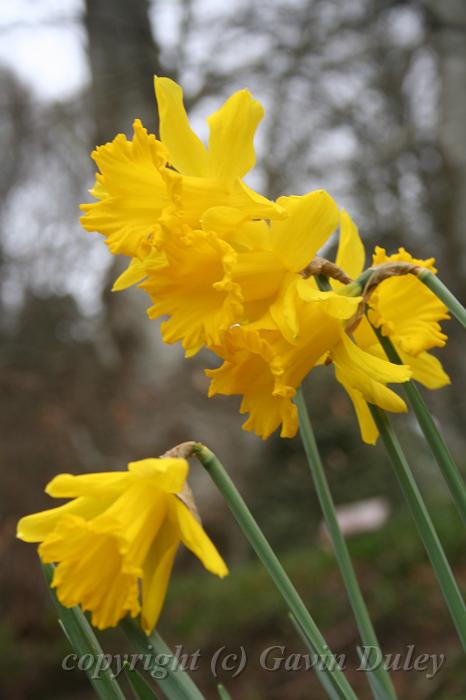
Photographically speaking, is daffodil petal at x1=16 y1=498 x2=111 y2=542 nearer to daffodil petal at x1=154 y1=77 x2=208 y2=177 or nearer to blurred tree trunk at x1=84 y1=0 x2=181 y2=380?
daffodil petal at x1=154 y1=77 x2=208 y2=177

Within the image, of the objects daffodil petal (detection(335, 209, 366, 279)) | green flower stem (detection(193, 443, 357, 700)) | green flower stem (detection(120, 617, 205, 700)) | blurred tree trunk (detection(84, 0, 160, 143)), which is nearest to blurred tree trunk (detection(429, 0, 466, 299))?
blurred tree trunk (detection(84, 0, 160, 143))

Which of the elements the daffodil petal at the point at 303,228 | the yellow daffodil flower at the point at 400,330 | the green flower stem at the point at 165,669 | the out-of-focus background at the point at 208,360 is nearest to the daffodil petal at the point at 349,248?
the yellow daffodil flower at the point at 400,330

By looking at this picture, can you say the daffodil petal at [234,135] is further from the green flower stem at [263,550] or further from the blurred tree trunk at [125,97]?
the blurred tree trunk at [125,97]

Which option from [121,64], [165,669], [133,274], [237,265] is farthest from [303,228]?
[121,64]

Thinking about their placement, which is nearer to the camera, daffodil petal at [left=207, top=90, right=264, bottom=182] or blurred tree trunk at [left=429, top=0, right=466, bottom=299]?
daffodil petal at [left=207, top=90, right=264, bottom=182]

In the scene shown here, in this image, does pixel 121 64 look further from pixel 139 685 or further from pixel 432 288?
pixel 139 685

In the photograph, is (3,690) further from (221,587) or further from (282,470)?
(282,470)
